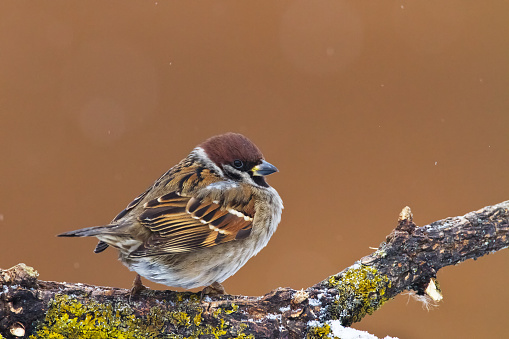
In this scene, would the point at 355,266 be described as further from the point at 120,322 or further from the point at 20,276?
the point at 20,276

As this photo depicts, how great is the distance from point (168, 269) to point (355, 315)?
923mm

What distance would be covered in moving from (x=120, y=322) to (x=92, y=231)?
43cm

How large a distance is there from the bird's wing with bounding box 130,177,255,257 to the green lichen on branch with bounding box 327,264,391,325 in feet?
1.86

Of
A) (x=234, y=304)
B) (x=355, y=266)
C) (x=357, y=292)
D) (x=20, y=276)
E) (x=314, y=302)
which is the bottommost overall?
(x=20, y=276)

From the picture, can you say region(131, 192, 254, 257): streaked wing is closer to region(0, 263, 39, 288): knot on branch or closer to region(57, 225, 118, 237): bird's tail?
region(57, 225, 118, 237): bird's tail

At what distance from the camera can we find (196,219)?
2533mm

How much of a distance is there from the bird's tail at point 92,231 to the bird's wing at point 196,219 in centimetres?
15

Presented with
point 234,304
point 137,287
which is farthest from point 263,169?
point 137,287

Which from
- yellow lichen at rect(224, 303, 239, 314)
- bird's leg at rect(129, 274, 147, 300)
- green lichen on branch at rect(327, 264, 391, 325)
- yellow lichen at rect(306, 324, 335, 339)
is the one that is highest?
green lichen on branch at rect(327, 264, 391, 325)

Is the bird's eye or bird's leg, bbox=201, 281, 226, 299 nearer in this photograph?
bird's leg, bbox=201, 281, 226, 299

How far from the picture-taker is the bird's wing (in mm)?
2400

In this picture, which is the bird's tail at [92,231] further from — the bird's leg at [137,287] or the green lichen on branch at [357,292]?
the green lichen on branch at [357,292]

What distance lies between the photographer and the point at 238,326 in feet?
7.18

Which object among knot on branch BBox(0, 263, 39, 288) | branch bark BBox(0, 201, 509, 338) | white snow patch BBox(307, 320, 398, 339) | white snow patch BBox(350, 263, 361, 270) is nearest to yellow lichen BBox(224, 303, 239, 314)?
branch bark BBox(0, 201, 509, 338)
